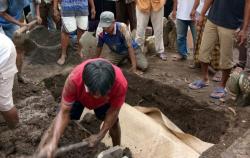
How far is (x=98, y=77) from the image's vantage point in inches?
116

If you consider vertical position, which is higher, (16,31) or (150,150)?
(16,31)

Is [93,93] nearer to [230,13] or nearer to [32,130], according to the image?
[32,130]

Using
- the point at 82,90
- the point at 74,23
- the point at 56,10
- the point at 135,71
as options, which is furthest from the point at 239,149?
the point at 56,10

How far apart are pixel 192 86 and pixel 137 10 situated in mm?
1668

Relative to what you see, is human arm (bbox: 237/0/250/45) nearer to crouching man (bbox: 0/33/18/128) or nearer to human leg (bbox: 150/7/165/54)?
human leg (bbox: 150/7/165/54)

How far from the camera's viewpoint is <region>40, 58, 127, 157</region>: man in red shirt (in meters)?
2.98

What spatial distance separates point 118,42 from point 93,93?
3296mm

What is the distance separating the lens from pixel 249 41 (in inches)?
200

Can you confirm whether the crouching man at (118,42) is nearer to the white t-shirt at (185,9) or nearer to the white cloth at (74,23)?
the white cloth at (74,23)

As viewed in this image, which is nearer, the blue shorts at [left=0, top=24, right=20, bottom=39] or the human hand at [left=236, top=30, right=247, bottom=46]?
the human hand at [left=236, top=30, right=247, bottom=46]

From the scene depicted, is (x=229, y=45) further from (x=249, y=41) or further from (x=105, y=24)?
(x=105, y=24)

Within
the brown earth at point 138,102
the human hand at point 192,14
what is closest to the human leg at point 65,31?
the brown earth at point 138,102

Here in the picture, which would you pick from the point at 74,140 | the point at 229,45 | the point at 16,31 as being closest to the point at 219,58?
the point at 229,45

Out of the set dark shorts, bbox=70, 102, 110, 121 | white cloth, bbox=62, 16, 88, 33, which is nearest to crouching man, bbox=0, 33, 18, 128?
dark shorts, bbox=70, 102, 110, 121
